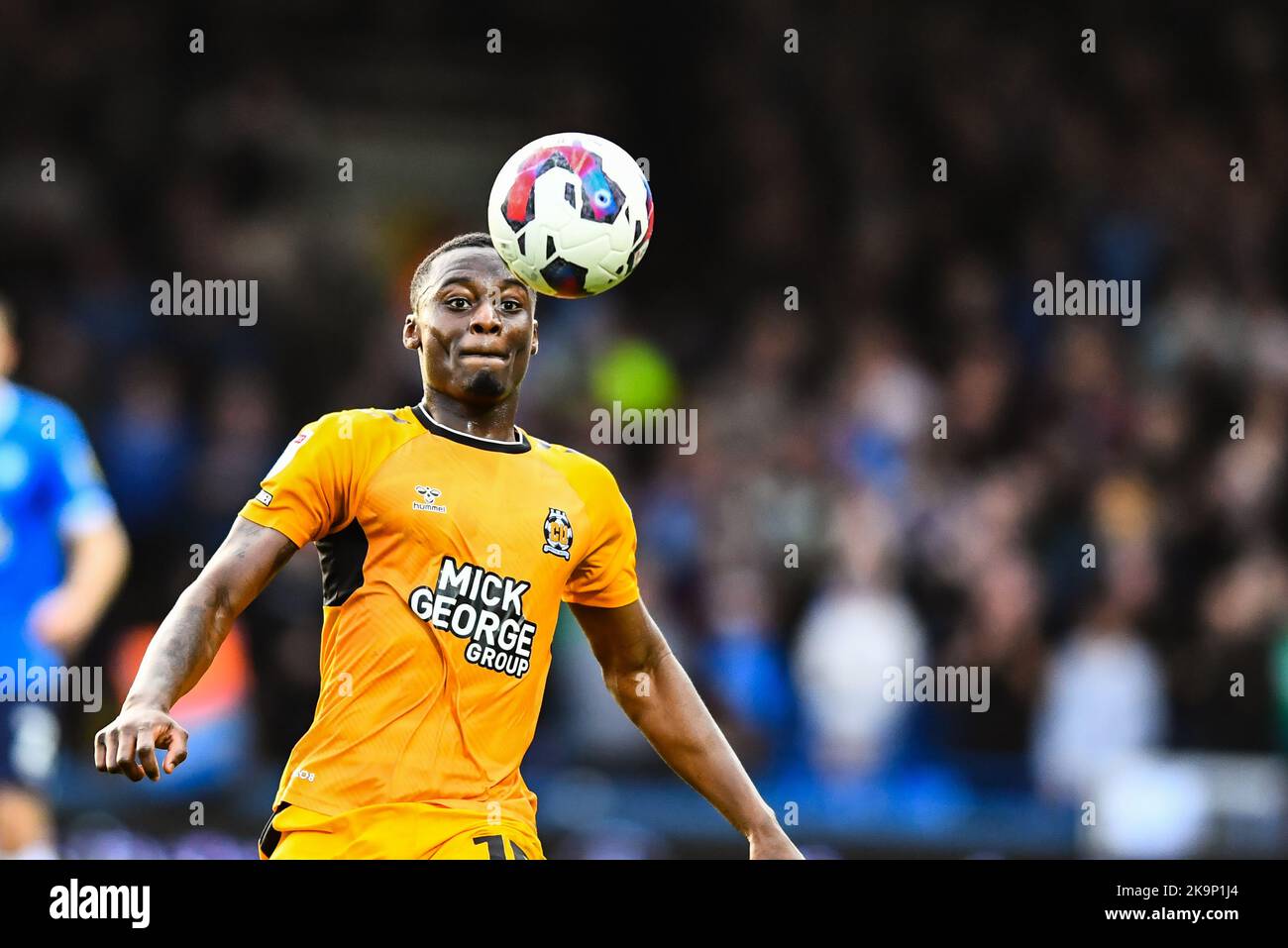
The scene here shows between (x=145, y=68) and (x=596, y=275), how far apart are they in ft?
31.9

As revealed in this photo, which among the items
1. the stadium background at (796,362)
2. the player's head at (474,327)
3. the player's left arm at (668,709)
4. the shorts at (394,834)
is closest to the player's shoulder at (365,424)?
the player's head at (474,327)

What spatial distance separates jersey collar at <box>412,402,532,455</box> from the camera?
5152 mm

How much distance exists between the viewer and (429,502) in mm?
4973

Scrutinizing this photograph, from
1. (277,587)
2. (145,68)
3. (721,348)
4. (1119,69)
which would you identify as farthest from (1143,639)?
(145,68)

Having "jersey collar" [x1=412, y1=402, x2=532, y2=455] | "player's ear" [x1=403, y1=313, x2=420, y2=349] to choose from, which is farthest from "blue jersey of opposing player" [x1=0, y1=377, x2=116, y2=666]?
"jersey collar" [x1=412, y1=402, x2=532, y2=455]

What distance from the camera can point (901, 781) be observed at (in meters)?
10.5

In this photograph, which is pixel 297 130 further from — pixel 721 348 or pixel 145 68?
pixel 721 348

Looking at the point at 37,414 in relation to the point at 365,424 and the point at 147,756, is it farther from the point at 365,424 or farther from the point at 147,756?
the point at 147,756

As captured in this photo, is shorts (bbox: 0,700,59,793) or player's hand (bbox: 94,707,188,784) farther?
shorts (bbox: 0,700,59,793)

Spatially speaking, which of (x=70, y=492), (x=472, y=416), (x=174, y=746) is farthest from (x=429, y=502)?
(x=70, y=492)

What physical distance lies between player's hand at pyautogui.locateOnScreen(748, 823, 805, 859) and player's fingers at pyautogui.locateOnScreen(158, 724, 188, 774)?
1.75 meters

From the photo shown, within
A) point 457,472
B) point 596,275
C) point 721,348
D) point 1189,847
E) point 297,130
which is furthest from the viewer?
point 297,130

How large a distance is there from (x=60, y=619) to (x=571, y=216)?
386cm

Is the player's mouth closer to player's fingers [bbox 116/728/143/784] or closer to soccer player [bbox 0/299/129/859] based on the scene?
player's fingers [bbox 116/728/143/784]
